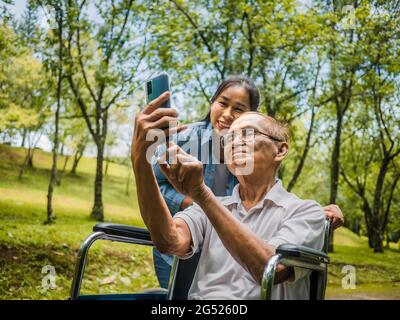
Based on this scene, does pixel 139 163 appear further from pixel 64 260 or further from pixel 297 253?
pixel 64 260

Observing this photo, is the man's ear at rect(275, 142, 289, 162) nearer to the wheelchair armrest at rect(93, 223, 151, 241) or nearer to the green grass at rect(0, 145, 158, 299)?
the wheelchair armrest at rect(93, 223, 151, 241)

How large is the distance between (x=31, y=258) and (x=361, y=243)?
16018 mm

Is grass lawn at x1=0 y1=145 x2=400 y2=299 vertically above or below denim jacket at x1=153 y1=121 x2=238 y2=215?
below

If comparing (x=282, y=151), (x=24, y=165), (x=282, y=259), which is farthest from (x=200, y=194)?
(x=24, y=165)

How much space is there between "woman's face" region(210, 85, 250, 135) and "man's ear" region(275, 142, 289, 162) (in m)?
0.55

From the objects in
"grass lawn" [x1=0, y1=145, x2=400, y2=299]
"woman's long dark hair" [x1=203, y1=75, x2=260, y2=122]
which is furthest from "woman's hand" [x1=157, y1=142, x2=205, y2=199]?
"grass lawn" [x1=0, y1=145, x2=400, y2=299]

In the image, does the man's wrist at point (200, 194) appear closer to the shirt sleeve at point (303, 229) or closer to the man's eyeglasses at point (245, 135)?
the shirt sleeve at point (303, 229)

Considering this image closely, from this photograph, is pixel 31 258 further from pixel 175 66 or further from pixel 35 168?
pixel 35 168

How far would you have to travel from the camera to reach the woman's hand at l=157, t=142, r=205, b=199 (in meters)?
1.01

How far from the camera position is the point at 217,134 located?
2021mm

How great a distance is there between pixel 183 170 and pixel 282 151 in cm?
55

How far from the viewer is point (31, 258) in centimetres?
530

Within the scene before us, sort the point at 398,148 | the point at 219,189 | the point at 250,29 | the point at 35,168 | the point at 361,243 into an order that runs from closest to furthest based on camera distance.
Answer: the point at 219,189
the point at 250,29
the point at 398,148
the point at 35,168
the point at 361,243
